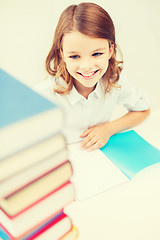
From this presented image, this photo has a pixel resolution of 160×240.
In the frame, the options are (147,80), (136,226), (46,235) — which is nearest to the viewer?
(46,235)

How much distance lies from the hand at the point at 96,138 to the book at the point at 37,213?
17.1 inches

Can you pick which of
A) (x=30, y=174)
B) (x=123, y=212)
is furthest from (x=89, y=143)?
(x=30, y=174)

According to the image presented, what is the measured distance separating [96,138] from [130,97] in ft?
0.90

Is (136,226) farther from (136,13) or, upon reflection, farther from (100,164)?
(136,13)

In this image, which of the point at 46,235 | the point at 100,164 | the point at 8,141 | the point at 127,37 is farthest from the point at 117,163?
the point at 127,37

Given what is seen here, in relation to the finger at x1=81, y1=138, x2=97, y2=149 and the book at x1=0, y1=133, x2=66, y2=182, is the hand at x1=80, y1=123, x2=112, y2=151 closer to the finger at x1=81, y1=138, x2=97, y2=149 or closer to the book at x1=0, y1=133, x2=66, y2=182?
the finger at x1=81, y1=138, x2=97, y2=149

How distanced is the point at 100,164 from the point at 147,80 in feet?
2.29

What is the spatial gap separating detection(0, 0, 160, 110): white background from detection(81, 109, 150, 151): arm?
0.88ft

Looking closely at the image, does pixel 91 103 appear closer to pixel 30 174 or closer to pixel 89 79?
pixel 89 79

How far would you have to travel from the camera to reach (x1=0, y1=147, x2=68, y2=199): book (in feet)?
0.75

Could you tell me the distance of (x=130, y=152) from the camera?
0.73 m

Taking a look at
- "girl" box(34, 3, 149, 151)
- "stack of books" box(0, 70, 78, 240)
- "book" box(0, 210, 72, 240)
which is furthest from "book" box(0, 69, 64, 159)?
"girl" box(34, 3, 149, 151)

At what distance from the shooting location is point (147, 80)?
123cm

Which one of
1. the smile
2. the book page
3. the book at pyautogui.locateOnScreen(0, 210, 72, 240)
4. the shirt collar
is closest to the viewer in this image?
the book at pyautogui.locateOnScreen(0, 210, 72, 240)
